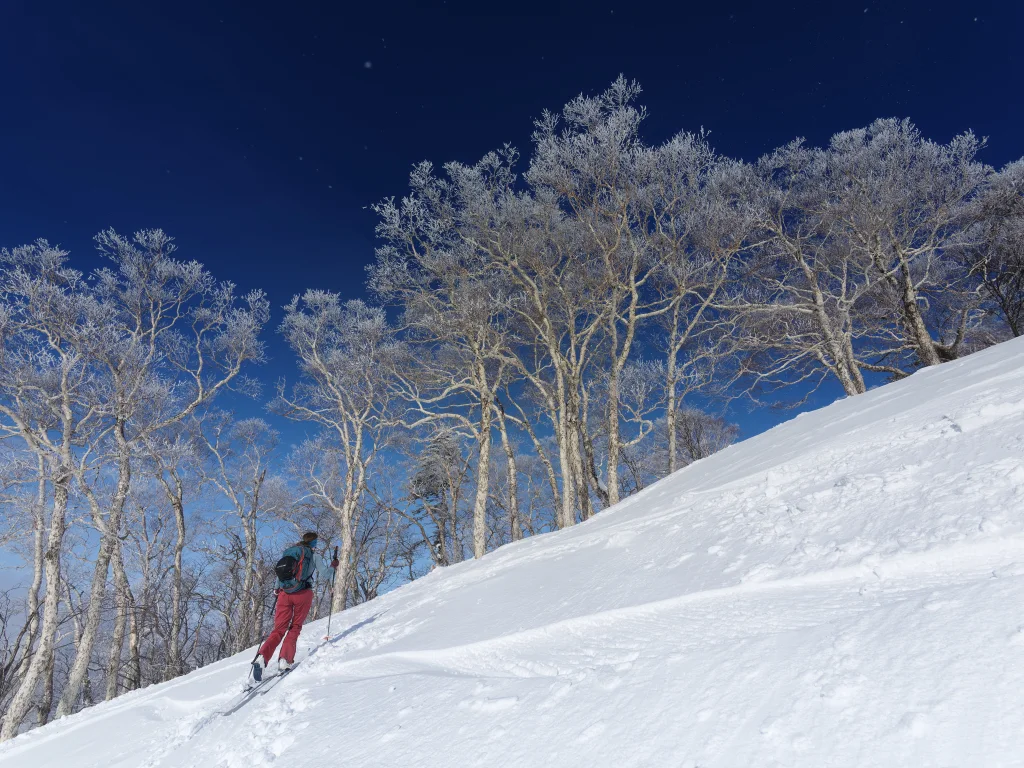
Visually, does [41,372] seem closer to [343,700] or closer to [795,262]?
[343,700]

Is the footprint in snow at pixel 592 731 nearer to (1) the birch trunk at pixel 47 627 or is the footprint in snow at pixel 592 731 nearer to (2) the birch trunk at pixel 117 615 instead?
(1) the birch trunk at pixel 47 627

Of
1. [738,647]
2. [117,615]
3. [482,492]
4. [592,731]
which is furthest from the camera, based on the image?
[117,615]

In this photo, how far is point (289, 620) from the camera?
5652mm

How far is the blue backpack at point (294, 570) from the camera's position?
568cm

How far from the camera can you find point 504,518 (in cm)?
2450

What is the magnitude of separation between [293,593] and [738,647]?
5.45 meters

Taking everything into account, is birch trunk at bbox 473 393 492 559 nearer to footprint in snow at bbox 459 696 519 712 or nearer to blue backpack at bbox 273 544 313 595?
blue backpack at bbox 273 544 313 595

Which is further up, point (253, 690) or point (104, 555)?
point (104, 555)

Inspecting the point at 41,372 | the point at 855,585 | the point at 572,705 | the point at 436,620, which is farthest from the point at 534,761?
the point at 41,372

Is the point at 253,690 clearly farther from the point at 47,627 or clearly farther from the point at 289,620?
the point at 47,627

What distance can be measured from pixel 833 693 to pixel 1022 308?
59.5 feet

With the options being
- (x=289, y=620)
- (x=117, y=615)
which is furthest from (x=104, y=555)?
(x=289, y=620)

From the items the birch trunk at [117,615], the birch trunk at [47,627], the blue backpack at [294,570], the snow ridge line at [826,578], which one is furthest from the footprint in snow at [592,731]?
the birch trunk at [117,615]

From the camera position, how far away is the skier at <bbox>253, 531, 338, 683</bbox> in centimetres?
535
